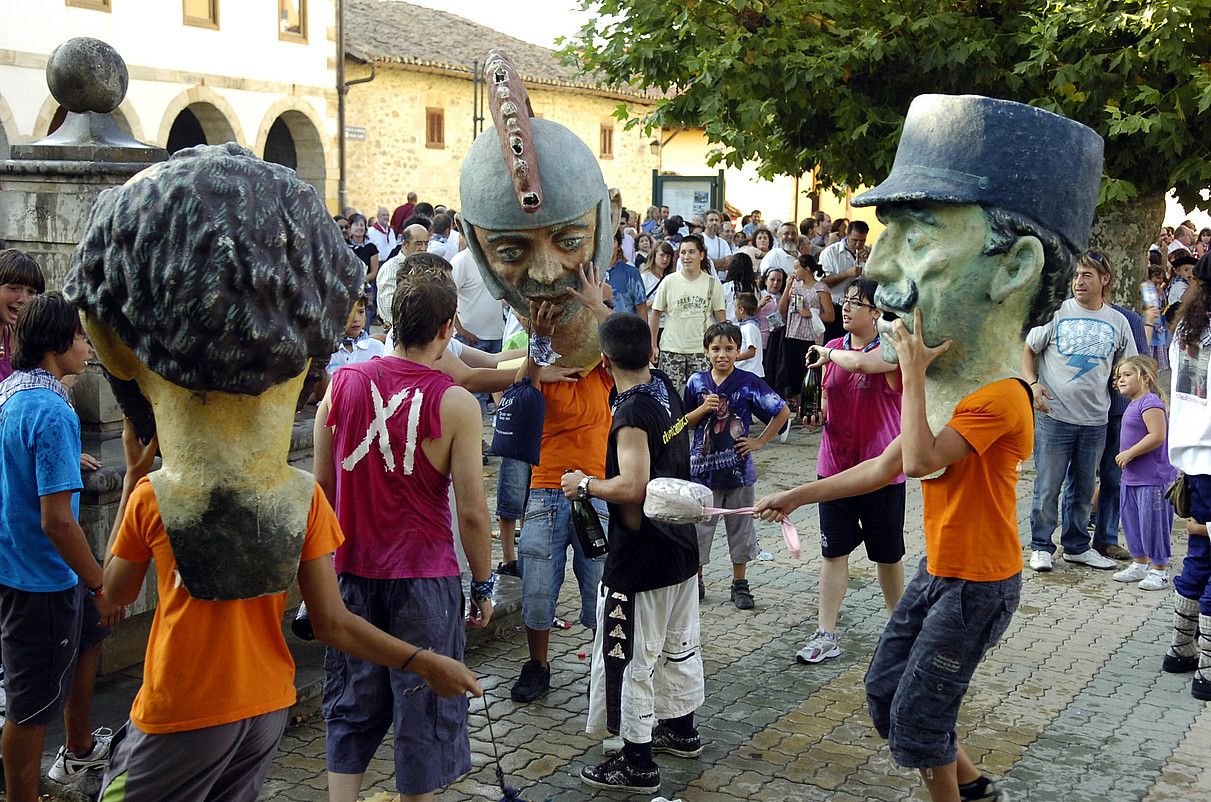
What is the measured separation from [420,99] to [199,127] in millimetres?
6140

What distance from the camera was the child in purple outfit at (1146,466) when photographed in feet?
23.3

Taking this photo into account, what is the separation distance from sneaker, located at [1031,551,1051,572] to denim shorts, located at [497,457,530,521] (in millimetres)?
3336

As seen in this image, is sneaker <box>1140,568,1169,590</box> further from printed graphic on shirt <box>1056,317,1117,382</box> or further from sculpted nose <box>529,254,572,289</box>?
sculpted nose <box>529,254,572,289</box>

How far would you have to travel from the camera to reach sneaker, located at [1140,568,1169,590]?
7238 millimetres

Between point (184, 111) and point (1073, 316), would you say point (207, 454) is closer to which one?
point (1073, 316)

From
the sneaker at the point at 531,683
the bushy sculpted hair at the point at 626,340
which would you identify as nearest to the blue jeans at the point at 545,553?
the sneaker at the point at 531,683

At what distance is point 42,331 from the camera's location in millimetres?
3836

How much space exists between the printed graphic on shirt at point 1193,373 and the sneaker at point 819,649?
6.87 ft

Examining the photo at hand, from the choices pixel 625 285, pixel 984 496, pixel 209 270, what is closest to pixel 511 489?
pixel 625 285

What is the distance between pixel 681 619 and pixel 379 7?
29872 mm

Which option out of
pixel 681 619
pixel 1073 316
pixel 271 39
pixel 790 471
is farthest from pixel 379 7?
pixel 681 619

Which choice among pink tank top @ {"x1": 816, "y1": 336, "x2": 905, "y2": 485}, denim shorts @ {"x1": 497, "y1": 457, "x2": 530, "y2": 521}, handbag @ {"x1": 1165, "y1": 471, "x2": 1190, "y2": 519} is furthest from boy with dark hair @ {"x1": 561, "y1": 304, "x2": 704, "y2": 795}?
handbag @ {"x1": 1165, "y1": 471, "x2": 1190, "y2": 519}

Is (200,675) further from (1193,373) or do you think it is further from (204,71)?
(204,71)

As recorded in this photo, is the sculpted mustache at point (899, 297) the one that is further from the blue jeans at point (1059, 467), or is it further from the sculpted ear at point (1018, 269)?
the blue jeans at point (1059, 467)
